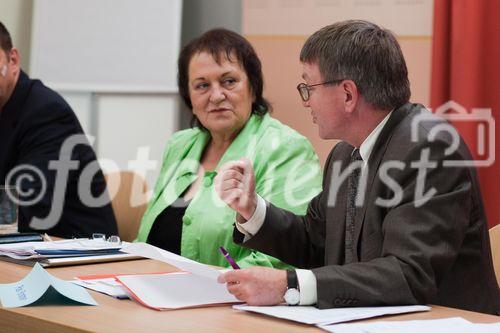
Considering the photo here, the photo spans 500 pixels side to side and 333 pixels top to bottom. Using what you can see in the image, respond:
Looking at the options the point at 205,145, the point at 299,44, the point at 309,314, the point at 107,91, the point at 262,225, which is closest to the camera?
the point at 309,314

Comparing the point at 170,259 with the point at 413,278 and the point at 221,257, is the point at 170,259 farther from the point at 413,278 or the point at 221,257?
the point at 221,257

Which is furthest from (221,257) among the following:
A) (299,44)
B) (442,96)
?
(299,44)

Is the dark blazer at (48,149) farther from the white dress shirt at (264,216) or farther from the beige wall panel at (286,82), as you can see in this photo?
the beige wall panel at (286,82)

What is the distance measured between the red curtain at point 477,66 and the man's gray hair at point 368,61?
175 cm

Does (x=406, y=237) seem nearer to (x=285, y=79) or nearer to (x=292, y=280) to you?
(x=292, y=280)

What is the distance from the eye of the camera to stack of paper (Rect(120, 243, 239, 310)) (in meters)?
1.74

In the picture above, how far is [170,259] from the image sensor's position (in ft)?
5.86

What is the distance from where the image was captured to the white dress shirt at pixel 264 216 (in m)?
1.70

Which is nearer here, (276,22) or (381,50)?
(381,50)

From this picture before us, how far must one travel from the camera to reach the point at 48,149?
3252 mm

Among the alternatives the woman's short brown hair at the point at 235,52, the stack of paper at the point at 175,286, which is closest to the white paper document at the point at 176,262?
the stack of paper at the point at 175,286

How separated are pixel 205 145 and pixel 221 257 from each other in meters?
0.56

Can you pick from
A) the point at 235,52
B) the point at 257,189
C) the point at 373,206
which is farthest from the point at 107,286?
the point at 235,52

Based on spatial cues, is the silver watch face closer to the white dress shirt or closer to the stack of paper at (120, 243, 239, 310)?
the white dress shirt
